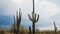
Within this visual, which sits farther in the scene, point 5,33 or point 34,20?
point 5,33

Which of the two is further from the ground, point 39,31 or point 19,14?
point 19,14

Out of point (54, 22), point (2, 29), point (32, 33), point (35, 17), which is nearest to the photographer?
point (35, 17)

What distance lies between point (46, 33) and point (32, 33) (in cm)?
1476

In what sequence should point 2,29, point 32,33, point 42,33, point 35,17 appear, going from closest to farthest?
point 35,17, point 32,33, point 42,33, point 2,29

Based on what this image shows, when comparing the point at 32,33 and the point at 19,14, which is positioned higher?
the point at 19,14

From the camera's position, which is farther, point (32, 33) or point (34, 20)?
point (32, 33)

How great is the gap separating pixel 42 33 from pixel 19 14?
14511 mm

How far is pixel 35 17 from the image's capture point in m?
16.7

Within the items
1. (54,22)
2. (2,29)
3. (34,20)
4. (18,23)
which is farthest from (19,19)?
(2,29)

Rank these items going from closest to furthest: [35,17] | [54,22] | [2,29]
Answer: [35,17] → [54,22] → [2,29]

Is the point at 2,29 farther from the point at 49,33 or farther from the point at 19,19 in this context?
the point at 19,19

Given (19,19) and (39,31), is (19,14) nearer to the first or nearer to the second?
(19,19)

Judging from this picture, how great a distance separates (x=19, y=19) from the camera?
56.9 ft

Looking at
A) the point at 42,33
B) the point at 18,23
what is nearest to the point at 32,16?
the point at 18,23
